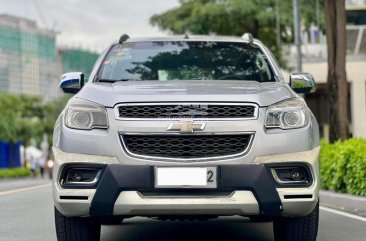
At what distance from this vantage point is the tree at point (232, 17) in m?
27.0

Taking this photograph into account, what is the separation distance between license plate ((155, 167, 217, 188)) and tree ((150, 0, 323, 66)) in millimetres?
22455

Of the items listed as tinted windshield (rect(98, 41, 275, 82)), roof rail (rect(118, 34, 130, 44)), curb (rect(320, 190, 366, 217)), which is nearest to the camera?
tinted windshield (rect(98, 41, 275, 82))

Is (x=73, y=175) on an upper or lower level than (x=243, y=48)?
lower

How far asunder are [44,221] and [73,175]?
3427mm

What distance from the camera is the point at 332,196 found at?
1022 cm

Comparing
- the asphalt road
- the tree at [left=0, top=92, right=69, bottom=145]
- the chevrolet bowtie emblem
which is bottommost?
the tree at [left=0, top=92, right=69, bottom=145]

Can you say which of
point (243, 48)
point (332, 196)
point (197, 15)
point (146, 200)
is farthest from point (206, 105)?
point (197, 15)

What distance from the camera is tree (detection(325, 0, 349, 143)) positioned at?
12805 mm

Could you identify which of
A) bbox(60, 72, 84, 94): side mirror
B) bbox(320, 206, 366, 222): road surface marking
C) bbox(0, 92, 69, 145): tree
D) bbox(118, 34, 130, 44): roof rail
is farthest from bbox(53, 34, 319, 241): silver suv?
bbox(0, 92, 69, 145): tree

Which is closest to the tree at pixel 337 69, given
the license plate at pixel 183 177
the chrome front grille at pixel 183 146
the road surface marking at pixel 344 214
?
the road surface marking at pixel 344 214

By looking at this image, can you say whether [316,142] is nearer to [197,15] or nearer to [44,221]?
[44,221]

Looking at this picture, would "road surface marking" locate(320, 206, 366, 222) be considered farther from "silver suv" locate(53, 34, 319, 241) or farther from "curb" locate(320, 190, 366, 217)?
"silver suv" locate(53, 34, 319, 241)

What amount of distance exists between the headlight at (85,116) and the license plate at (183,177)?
513 millimetres

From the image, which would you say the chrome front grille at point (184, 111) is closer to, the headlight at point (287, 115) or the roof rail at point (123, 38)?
the headlight at point (287, 115)
